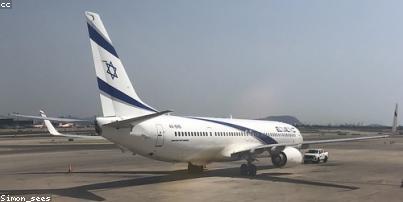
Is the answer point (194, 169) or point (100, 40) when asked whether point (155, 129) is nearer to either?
point (100, 40)

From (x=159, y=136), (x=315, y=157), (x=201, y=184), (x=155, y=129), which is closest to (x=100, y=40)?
(x=155, y=129)

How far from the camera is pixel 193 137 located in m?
28.9

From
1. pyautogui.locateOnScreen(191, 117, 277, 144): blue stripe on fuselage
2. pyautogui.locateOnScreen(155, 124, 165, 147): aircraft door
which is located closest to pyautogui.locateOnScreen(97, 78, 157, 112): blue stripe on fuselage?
pyautogui.locateOnScreen(155, 124, 165, 147): aircraft door

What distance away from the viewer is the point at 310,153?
43562mm

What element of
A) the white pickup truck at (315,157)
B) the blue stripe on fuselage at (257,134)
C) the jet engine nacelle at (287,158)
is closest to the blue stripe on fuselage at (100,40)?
the blue stripe on fuselage at (257,134)

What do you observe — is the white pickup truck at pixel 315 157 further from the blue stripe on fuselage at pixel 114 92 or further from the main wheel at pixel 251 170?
the blue stripe on fuselage at pixel 114 92

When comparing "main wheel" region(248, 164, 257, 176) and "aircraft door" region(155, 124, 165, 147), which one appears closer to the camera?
"aircraft door" region(155, 124, 165, 147)

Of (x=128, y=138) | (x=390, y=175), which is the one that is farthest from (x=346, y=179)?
(x=128, y=138)

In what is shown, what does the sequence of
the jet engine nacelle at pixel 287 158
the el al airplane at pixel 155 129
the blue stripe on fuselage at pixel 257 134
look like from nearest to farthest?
the el al airplane at pixel 155 129 → the jet engine nacelle at pixel 287 158 → the blue stripe on fuselage at pixel 257 134

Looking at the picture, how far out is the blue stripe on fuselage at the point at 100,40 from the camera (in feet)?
79.7

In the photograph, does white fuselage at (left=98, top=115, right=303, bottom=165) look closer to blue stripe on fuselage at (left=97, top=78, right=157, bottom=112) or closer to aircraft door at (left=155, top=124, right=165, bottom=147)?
aircraft door at (left=155, top=124, right=165, bottom=147)

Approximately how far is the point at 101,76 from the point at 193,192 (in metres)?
7.92

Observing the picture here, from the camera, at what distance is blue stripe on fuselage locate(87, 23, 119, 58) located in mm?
24297

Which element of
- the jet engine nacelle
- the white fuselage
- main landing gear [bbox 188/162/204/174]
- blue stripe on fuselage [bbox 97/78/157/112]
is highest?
blue stripe on fuselage [bbox 97/78/157/112]
